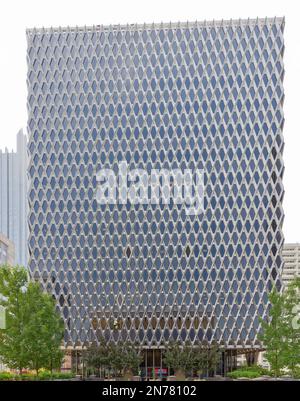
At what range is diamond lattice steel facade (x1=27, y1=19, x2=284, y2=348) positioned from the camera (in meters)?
117

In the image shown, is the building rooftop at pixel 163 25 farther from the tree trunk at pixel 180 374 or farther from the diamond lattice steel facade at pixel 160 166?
the tree trunk at pixel 180 374

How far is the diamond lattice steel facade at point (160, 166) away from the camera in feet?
382

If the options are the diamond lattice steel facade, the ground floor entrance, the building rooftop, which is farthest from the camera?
the building rooftop

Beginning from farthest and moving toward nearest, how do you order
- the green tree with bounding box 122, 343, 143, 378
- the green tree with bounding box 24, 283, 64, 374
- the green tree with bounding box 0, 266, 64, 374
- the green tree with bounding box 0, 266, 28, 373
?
the green tree with bounding box 122, 343, 143, 378 < the green tree with bounding box 24, 283, 64, 374 < the green tree with bounding box 0, 266, 64, 374 < the green tree with bounding box 0, 266, 28, 373

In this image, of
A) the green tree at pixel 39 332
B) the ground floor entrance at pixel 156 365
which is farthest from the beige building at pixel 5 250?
the green tree at pixel 39 332

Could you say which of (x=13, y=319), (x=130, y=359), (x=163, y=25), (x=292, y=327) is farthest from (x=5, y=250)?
(x=292, y=327)

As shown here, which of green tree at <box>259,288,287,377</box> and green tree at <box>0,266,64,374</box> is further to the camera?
green tree at <box>259,288,287,377</box>

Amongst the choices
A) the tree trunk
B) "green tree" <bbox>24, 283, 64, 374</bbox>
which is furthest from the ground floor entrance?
"green tree" <bbox>24, 283, 64, 374</bbox>

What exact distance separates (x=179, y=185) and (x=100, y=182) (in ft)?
45.7

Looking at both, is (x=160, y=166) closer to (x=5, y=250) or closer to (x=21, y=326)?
(x=21, y=326)

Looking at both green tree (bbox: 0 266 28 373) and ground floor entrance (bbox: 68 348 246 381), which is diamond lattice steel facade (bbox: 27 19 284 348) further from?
green tree (bbox: 0 266 28 373)

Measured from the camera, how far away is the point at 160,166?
119m
